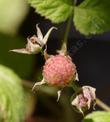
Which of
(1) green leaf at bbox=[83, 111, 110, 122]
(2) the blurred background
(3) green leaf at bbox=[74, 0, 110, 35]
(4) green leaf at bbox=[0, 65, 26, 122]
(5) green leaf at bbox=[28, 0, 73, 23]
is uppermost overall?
(5) green leaf at bbox=[28, 0, 73, 23]

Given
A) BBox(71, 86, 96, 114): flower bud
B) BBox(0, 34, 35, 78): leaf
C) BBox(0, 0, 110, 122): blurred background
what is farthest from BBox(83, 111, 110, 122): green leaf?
BBox(0, 34, 35, 78): leaf

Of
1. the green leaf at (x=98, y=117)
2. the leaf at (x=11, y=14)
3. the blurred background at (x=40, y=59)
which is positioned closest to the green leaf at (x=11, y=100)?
the green leaf at (x=98, y=117)

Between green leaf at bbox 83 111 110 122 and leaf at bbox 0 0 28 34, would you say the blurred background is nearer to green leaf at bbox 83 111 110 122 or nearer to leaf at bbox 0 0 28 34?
leaf at bbox 0 0 28 34

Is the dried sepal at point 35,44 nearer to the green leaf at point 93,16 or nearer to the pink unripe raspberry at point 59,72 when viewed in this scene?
the pink unripe raspberry at point 59,72

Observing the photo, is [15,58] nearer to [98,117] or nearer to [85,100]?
[98,117]

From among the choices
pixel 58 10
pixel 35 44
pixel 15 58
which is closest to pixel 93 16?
pixel 58 10

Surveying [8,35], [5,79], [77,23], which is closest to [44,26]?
[8,35]

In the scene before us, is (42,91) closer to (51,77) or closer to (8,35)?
(8,35)

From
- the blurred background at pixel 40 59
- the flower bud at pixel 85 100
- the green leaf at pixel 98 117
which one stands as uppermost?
the flower bud at pixel 85 100
